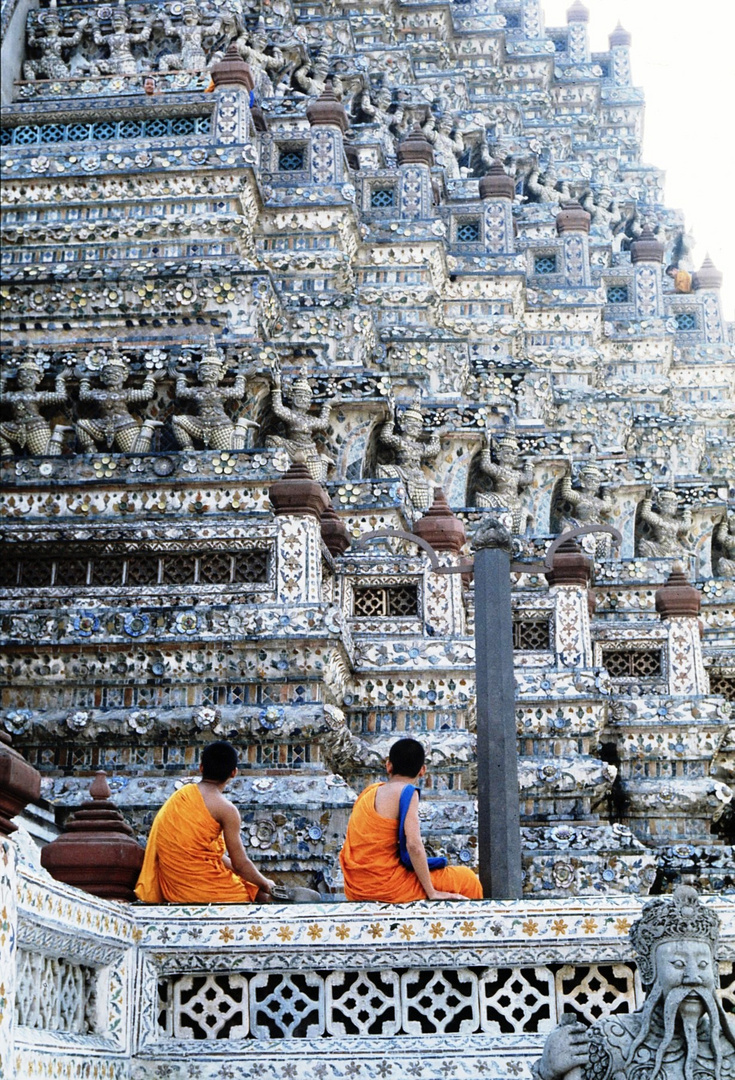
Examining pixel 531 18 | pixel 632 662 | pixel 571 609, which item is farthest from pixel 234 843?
pixel 531 18

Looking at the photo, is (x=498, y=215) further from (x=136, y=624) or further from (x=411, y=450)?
(x=136, y=624)

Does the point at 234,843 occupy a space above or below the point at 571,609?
below

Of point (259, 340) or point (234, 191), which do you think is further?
point (234, 191)

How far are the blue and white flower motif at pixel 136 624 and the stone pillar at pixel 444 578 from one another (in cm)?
290

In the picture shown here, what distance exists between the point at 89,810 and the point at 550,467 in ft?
53.8

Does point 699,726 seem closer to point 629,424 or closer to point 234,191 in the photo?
point 234,191

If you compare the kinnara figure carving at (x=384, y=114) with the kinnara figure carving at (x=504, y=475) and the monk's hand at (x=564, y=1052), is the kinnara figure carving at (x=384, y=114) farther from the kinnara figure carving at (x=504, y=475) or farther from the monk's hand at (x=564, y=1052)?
the monk's hand at (x=564, y=1052)

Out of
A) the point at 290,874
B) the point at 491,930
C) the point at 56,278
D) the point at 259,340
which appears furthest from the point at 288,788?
the point at 56,278

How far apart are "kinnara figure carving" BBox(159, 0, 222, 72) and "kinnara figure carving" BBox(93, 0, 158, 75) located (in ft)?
1.25

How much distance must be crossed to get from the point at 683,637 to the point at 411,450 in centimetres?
502

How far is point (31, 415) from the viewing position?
18203mm

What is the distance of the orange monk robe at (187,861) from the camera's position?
→ 9273mm

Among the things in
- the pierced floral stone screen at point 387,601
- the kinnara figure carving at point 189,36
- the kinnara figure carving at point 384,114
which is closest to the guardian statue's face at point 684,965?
the pierced floral stone screen at point 387,601

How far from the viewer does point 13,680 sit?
15.1 meters
